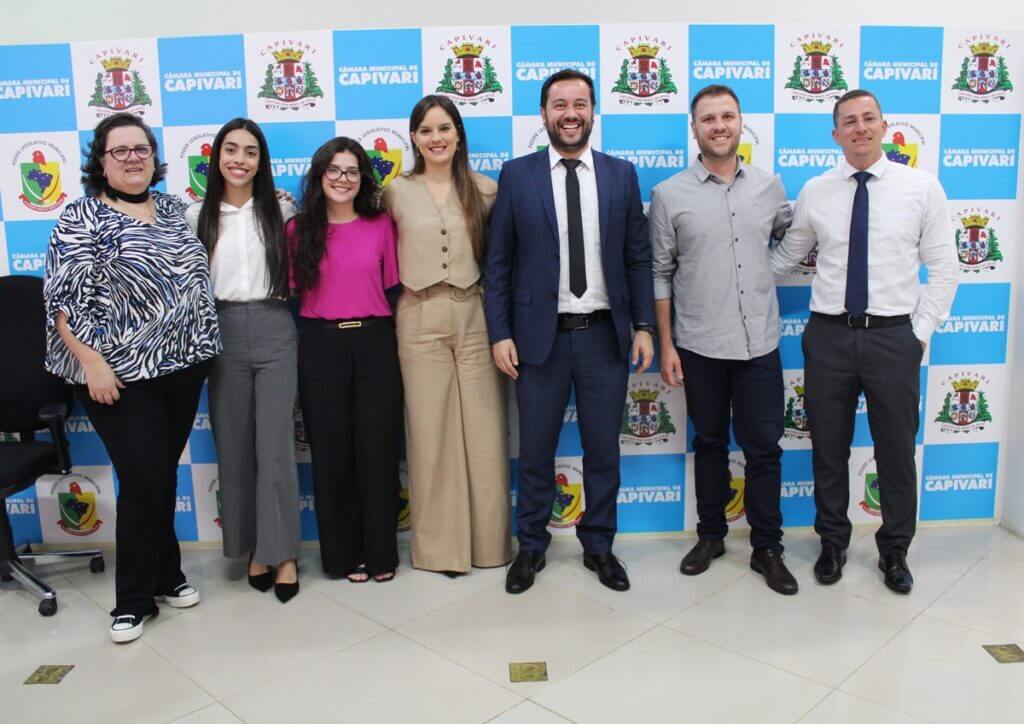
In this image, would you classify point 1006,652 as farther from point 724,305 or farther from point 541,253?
point 541,253

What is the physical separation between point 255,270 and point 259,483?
786 millimetres

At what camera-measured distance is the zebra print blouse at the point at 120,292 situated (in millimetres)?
2418

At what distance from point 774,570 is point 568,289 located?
1.30m

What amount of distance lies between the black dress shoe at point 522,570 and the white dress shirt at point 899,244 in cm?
143

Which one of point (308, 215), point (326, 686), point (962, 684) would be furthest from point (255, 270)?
point (962, 684)

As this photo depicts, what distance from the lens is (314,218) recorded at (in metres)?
2.82

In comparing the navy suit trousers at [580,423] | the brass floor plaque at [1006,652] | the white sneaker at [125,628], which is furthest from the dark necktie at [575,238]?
the white sneaker at [125,628]

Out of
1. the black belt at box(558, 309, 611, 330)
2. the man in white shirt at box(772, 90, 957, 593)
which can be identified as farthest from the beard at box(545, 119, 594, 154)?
the man in white shirt at box(772, 90, 957, 593)

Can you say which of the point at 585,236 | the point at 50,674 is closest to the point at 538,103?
the point at 585,236

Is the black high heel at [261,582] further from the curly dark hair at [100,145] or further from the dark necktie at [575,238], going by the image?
the dark necktie at [575,238]

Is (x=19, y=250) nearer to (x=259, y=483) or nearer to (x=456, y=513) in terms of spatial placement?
(x=259, y=483)

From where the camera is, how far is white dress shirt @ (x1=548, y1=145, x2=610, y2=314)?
2.83 m

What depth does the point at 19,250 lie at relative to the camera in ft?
10.7

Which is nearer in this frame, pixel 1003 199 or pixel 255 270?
pixel 255 270
